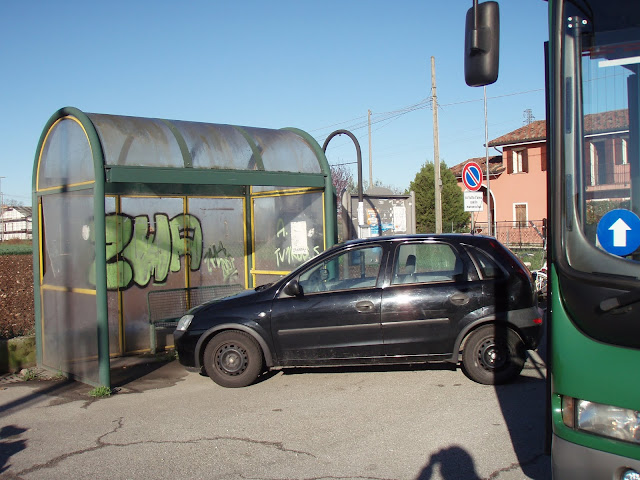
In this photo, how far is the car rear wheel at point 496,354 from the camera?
7352mm

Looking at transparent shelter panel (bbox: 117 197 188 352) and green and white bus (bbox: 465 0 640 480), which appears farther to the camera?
transparent shelter panel (bbox: 117 197 188 352)

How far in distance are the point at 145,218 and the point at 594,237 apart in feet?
27.2

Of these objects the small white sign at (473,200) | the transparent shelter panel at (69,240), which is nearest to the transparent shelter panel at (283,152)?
the transparent shelter panel at (69,240)

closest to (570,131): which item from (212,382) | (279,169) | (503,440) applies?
(503,440)

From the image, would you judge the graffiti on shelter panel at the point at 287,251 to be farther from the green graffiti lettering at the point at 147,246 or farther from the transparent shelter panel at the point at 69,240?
the transparent shelter panel at the point at 69,240

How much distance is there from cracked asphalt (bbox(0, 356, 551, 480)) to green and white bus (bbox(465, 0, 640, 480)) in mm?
1828

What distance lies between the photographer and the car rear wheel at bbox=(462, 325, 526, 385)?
735 centimetres

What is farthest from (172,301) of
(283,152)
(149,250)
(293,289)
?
(293,289)

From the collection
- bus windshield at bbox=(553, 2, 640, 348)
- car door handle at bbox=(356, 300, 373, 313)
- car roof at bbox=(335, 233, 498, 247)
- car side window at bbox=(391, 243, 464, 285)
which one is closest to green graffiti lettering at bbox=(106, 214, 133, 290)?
car roof at bbox=(335, 233, 498, 247)

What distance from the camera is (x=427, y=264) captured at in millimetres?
7629

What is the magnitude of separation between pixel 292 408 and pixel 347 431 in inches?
39.1

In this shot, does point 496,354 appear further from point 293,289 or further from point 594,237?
point 594,237

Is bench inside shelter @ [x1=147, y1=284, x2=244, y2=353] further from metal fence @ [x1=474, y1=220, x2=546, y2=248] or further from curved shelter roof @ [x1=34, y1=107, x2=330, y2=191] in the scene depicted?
metal fence @ [x1=474, y1=220, x2=546, y2=248]

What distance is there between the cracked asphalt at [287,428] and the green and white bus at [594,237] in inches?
72.0
